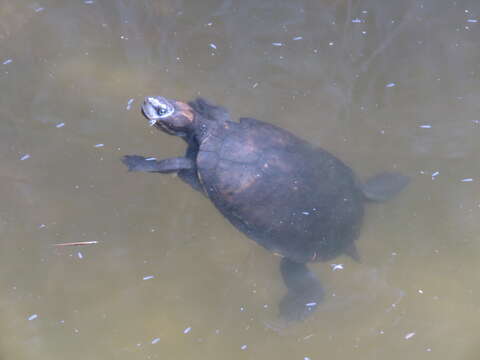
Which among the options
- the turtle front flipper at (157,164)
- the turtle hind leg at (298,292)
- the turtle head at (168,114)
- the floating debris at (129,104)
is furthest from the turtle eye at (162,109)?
the turtle hind leg at (298,292)

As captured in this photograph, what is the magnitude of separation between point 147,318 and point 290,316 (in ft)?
4.02

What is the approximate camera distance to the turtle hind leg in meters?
3.69

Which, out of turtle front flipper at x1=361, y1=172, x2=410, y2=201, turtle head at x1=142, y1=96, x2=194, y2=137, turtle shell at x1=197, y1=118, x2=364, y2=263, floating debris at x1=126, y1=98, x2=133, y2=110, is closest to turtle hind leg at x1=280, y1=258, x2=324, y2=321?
turtle shell at x1=197, y1=118, x2=364, y2=263

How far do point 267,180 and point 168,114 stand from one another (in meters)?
0.99

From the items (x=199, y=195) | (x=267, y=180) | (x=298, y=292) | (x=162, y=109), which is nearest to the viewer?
(x=267, y=180)

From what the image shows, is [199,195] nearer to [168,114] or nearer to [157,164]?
[157,164]

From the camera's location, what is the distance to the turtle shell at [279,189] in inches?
125

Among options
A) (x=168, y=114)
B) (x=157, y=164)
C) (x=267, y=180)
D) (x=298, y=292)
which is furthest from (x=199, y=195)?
(x=298, y=292)

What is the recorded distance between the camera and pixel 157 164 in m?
3.45

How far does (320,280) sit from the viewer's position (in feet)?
12.5

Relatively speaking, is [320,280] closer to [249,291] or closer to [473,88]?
[249,291]

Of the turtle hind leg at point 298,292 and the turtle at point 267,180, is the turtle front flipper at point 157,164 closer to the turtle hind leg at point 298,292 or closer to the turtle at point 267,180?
the turtle at point 267,180

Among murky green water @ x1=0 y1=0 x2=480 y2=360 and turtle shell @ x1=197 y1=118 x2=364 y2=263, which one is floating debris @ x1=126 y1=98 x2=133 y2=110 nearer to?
murky green water @ x1=0 y1=0 x2=480 y2=360

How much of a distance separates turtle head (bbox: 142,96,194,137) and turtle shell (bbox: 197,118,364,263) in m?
0.25
